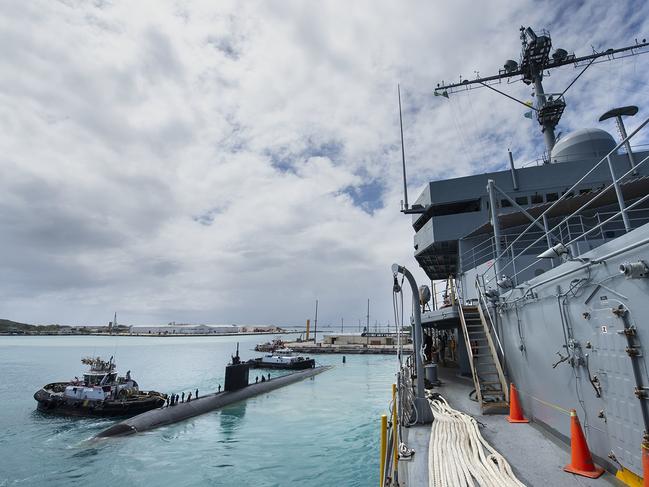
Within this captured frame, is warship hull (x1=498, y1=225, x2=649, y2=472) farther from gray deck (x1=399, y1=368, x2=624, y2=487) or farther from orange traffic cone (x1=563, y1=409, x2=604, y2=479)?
gray deck (x1=399, y1=368, x2=624, y2=487)

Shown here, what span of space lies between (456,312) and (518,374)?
4561 millimetres

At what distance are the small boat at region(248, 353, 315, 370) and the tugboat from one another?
24.0 meters

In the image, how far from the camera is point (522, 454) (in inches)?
255

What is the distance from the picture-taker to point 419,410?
8.69m

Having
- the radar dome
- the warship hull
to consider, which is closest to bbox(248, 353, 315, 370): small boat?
the radar dome

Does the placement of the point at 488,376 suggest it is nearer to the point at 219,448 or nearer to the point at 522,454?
the point at 522,454

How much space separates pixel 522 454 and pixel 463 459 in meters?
1.32

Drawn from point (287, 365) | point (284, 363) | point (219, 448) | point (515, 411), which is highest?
point (515, 411)

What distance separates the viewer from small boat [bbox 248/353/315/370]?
149ft

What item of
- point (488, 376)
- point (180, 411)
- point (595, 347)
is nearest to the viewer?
point (595, 347)

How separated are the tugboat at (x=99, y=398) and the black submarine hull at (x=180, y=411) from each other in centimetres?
267

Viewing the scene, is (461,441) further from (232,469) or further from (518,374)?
(232,469)

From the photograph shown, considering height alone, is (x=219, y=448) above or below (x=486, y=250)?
below

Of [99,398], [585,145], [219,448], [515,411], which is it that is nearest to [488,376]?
[515,411]
